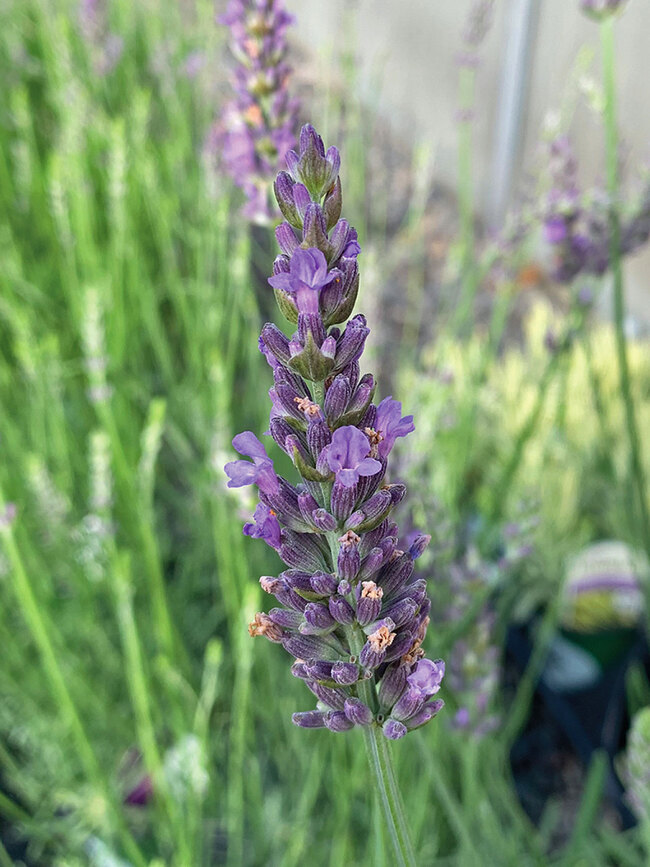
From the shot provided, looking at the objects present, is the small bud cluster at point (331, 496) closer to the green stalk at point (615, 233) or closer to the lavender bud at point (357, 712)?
the lavender bud at point (357, 712)

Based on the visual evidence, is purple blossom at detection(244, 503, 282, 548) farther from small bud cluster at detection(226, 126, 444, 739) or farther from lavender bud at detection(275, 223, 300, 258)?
lavender bud at detection(275, 223, 300, 258)

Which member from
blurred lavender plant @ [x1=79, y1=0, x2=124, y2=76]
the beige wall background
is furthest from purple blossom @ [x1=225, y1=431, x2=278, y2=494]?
blurred lavender plant @ [x1=79, y1=0, x2=124, y2=76]

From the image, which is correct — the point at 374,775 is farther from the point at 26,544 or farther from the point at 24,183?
the point at 24,183

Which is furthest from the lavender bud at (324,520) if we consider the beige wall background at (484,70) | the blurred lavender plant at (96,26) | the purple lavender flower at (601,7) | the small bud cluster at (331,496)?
the blurred lavender plant at (96,26)

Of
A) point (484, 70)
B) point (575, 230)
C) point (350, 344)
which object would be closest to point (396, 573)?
point (350, 344)

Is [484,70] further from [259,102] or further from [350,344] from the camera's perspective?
[350,344]

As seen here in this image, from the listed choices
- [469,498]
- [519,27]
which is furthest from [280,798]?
[519,27]

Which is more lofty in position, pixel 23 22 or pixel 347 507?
pixel 23 22
